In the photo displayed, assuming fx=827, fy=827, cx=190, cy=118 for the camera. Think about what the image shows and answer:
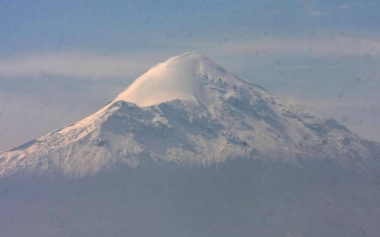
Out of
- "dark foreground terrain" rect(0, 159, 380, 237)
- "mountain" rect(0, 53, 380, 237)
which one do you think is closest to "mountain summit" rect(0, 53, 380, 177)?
"mountain" rect(0, 53, 380, 237)

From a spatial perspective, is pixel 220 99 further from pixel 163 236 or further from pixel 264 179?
pixel 163 236

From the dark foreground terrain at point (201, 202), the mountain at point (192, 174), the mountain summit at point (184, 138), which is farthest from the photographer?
the mountain summit at point (184, 138)

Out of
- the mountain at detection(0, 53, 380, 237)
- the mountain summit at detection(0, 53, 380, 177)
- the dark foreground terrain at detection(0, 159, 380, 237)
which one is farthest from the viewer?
the mountain summit at detection(0, 53, 380, 177)

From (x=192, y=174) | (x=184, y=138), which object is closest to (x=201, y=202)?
(x=192, y=174)

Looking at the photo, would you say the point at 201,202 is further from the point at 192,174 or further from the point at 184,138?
the point at 184,138

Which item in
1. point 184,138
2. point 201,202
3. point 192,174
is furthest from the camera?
point 184,138

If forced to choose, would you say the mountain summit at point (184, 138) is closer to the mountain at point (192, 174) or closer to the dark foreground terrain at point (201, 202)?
the mountain at point (192, 174)

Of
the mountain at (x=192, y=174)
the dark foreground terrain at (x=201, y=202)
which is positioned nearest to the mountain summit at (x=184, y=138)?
the mountain at (x=192, y=174)

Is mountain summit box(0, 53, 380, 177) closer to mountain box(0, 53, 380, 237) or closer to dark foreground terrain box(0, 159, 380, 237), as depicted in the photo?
mountain box(0, 53, 380, 237)

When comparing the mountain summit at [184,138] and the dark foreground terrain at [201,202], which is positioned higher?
the mountain summit at [184,138]
